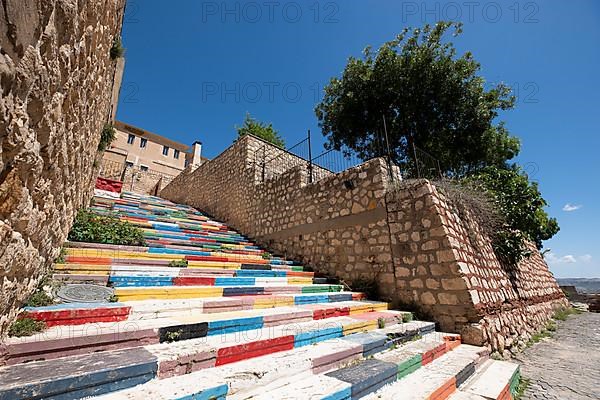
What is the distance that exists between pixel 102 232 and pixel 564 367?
732 cm

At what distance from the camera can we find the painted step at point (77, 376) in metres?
1.35

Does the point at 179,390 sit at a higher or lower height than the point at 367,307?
lower

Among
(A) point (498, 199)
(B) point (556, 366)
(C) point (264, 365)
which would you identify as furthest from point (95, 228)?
(A) point (498, 199)

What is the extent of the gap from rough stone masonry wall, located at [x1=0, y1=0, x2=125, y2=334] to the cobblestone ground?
4.72m

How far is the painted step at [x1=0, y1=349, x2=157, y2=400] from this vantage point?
4.44ft

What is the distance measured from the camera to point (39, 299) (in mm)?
2160

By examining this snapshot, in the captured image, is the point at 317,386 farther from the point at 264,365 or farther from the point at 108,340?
the point at 108,340

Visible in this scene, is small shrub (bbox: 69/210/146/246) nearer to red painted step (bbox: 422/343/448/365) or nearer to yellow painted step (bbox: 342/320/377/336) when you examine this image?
yellow painted step (bbox: 342/320/377/336)

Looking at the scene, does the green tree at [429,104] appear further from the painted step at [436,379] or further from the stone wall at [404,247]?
the painted step at [436,379]

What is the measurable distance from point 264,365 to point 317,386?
17.5 inches

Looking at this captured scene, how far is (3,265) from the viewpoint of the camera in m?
1.30

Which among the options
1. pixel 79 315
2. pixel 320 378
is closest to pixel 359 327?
pixel 320 378

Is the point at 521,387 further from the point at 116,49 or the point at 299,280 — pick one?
the point at 116,49

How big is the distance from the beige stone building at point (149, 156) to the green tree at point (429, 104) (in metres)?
14.3
